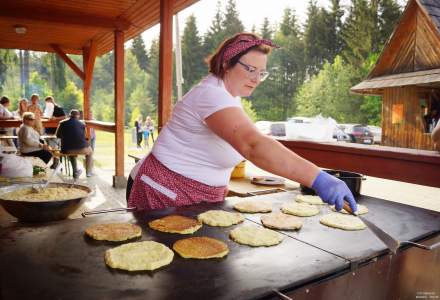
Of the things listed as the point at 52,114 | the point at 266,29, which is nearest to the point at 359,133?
the point at 52,114

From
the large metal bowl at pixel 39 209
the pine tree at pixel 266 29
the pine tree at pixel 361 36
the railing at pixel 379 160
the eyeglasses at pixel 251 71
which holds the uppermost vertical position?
the pine tree at pixel 266 29

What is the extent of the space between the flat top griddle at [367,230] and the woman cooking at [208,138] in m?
0.17

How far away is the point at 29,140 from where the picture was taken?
21.0 ft

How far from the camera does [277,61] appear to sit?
133 feet

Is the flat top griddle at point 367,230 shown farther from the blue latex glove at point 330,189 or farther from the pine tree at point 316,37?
the pine tree at point 316,37

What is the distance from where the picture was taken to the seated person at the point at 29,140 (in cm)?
634

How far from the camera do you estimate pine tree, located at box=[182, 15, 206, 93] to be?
40.5 metres

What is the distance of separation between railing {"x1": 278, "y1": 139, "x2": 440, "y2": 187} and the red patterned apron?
1.20 metres

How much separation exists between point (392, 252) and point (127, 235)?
1009mm

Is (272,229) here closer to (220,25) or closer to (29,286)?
(29,286)

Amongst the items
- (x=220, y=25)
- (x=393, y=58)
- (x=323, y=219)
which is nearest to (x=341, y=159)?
(x=323, y=219)

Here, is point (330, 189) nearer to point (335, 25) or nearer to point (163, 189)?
point (163, 189)

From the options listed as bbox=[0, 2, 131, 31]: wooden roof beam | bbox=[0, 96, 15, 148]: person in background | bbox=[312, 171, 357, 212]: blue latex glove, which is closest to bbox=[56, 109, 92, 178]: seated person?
bbox=[0, 2, 131, 31]: wooden roof beam

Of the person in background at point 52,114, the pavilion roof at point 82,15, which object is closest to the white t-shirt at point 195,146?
the pavilion roof at point 82,15
